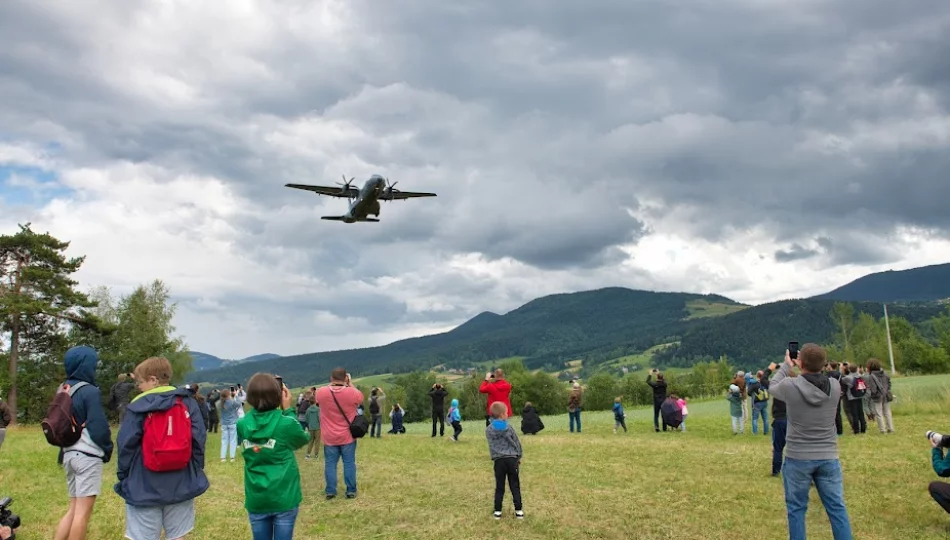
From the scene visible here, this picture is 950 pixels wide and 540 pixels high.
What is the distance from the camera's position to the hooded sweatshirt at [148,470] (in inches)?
186

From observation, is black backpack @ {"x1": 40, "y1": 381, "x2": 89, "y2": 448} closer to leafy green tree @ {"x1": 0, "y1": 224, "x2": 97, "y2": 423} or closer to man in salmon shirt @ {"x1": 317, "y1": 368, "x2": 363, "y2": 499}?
man in salmon shirt @ {"x1": 317, "y1": 368, "x2": 363, "y2": 499}

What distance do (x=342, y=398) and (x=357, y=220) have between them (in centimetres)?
2460

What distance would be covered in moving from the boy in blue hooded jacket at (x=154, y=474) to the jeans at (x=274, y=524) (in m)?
0.55

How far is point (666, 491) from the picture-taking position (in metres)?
10.0

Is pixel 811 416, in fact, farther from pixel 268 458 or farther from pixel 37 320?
pixel 37 320

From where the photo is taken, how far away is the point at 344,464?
1002cm

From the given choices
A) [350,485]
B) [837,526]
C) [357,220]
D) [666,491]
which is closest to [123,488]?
[350,485]

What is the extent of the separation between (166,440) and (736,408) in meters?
17.2

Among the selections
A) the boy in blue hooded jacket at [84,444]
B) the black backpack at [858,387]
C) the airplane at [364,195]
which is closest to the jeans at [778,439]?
the black backpack at [858,387]

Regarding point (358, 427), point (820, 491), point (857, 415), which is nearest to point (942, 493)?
point (820, 491)

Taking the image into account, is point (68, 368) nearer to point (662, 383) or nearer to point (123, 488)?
point (123, 488)

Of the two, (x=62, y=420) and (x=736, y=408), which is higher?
(x=62, y=420)

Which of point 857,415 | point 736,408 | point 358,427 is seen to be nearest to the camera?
point 358,427

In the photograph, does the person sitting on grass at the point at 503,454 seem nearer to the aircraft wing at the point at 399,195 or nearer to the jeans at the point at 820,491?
the jeans at the point at 820,491
